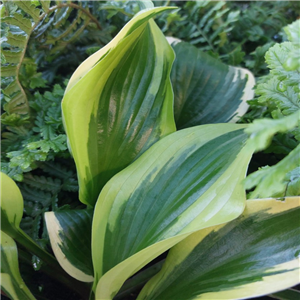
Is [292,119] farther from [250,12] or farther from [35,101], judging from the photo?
[250,12]

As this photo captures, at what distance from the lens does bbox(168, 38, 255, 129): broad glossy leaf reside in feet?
2.21

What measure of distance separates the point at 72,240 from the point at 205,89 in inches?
16.8

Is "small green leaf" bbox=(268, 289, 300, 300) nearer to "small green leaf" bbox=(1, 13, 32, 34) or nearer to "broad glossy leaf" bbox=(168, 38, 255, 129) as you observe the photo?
"broad glossy leaf" bbox=(168, 38, 255, 129)

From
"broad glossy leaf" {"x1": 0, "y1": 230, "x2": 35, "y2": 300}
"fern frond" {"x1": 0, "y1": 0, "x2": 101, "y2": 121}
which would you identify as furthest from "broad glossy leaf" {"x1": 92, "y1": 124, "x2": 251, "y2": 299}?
"fern frond" {"x1": 0, "y1": 0, "x2": 101, "y2": 121}

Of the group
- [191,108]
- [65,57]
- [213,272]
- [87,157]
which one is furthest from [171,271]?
[65,57]

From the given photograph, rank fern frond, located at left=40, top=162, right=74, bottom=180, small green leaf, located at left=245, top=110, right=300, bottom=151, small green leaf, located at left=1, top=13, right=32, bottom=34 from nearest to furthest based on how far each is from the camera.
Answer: small green leaf, located at left=245, top=110, right=300, bottom=151 < small green leaf, located at left=1, top=13, right=32, bottom=34 < fern frond, located at left=40, top=162, right=74, bottom=180

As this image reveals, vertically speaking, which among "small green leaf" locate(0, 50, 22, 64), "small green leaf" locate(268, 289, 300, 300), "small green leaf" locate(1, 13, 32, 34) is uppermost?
"small green leaf" locate(1, 13, 32, 34)

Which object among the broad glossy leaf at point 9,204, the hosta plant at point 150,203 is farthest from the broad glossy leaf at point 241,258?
the broad glossy leaf at point 9,204

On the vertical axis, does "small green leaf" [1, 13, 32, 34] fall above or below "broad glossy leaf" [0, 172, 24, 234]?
above

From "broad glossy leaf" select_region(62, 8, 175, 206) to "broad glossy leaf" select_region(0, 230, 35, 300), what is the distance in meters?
0.12

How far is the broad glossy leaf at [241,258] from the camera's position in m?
0.37

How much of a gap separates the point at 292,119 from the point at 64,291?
0.56 meters

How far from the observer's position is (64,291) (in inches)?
24.6

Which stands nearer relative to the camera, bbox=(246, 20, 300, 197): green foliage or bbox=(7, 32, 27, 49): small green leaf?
bbox=(246, 20, 300, 197): green foliage
